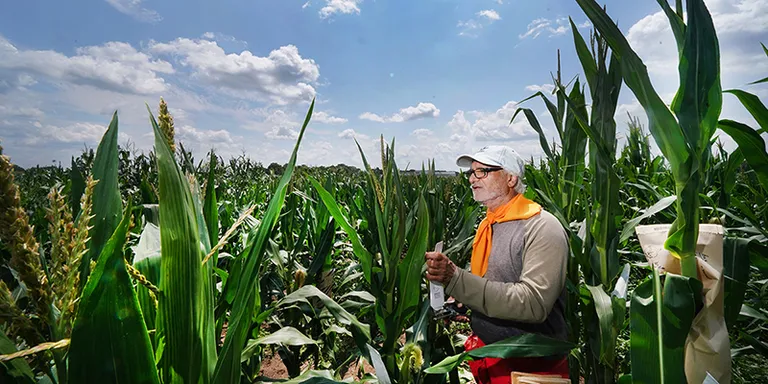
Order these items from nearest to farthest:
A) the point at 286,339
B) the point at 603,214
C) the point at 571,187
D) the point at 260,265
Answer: the point at 260,265
the point at 286,339
the point at 603,214
the point at 571,187

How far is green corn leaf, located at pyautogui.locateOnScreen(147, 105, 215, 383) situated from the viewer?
1.61 ft

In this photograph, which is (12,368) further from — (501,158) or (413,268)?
(501,158)

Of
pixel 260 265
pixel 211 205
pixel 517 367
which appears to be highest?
pixel 211 205

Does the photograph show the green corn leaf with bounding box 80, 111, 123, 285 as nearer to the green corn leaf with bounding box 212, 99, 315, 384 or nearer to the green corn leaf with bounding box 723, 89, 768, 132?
the green corn leaf with bounding box 212, 99, 315, 384

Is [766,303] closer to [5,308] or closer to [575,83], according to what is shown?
[575,83]

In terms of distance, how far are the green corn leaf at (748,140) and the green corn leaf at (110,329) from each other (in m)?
1.28

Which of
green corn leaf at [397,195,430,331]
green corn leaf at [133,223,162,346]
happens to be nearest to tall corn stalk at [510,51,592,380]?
green corn leaf at [397,195,430,331]

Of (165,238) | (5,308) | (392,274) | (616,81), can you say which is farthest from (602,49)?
(5,308)

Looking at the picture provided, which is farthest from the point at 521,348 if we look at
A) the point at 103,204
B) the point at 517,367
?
the point at 103,204

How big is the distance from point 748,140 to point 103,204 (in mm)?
1413

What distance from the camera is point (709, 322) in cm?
77

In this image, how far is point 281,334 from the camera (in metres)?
1.20

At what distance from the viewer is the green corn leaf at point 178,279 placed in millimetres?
490

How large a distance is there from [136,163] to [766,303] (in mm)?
5575
